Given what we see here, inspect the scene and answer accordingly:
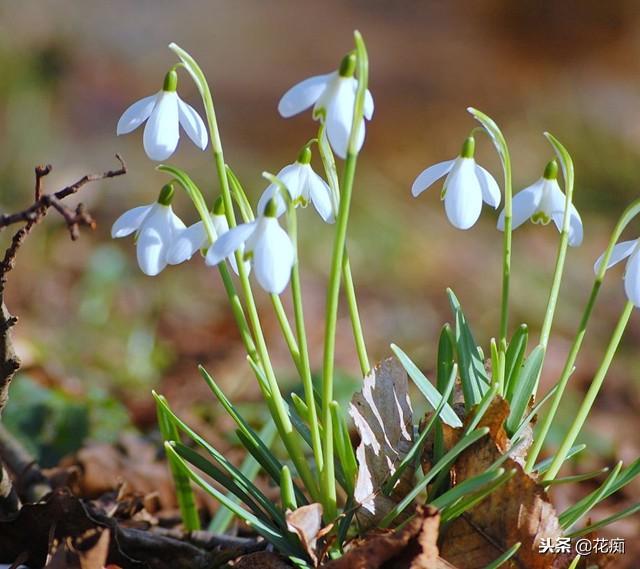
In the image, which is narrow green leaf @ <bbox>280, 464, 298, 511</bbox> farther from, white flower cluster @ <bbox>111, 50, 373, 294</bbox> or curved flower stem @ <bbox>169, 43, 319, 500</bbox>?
white flower cluster @ <bbox>111, 50, 373, 294</bbox>

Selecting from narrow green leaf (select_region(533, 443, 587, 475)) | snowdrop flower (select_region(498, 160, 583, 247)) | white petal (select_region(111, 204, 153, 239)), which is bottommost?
narrow green leaf (select_region(533, 443, 587, 475))

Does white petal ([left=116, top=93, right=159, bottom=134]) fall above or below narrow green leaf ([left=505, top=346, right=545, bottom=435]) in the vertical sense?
above

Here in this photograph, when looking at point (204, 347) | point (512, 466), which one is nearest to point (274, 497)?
point (512, 466)

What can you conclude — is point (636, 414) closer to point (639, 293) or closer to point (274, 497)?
point (274, 497)

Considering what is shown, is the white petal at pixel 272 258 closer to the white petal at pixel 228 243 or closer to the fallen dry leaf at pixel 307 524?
the white petal at pixel 228 243

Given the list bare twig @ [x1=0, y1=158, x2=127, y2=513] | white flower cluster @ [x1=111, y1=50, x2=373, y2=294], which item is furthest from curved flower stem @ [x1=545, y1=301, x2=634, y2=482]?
bare twig @ [x1=0, y1=158, x2=127, y2=513]
